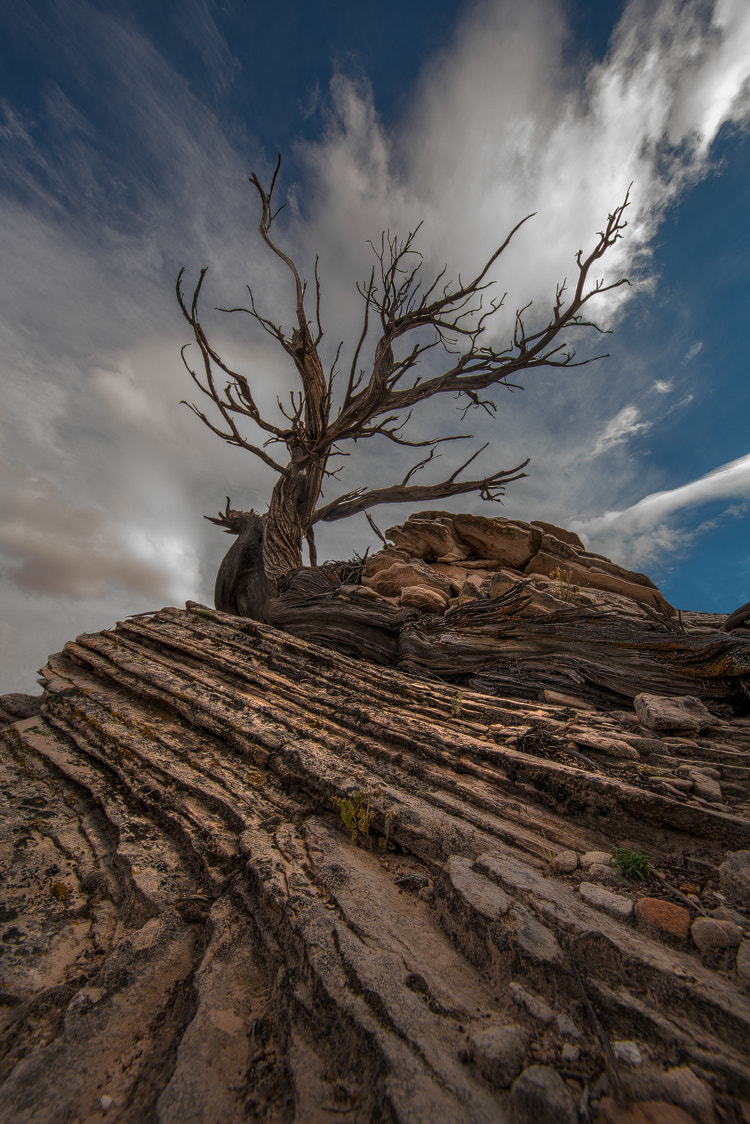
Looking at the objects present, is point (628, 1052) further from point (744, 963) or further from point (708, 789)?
point (708, 789)

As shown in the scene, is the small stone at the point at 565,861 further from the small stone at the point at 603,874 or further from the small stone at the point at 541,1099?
the small stone at the point at 541,1099

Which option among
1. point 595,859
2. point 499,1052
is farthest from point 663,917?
point 499,1052

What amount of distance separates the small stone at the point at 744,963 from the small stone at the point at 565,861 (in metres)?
0.76

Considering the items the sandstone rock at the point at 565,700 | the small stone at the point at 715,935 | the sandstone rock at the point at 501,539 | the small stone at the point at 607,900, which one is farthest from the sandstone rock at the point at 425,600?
the small stone at the point at 715,935

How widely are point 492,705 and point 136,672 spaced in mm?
4052

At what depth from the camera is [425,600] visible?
7.64 meters

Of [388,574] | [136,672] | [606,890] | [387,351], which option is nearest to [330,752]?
[606,890]

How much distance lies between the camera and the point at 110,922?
2.39m

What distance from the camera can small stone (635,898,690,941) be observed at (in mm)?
2027

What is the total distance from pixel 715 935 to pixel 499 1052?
3.68 feet

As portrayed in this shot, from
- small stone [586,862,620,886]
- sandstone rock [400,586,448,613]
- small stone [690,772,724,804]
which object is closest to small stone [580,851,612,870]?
small stone [586,862,620,886]

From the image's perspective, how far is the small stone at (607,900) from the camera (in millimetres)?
2160

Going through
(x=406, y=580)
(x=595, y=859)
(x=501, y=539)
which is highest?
(x=501, y=539)

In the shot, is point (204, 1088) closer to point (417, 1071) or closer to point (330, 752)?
point (417, 1071)
